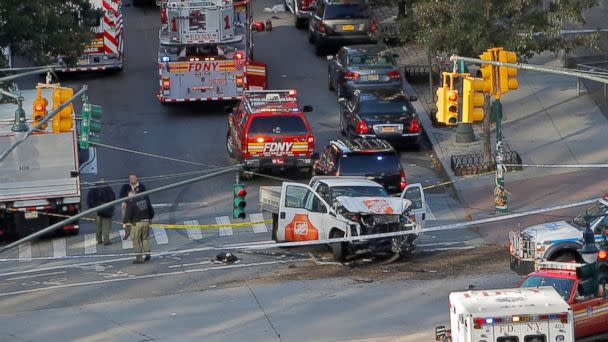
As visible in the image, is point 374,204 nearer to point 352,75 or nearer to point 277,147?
A: point 277,147

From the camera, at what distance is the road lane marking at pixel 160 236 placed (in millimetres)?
34625

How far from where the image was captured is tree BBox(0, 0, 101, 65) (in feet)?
123

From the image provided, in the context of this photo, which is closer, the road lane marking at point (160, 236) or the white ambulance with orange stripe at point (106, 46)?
the road lane marking at point (160, 236)

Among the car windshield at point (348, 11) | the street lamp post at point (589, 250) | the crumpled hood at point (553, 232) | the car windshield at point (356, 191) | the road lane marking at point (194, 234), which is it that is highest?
the car windshield at point (348, 11)

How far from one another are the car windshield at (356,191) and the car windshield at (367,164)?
123 inches

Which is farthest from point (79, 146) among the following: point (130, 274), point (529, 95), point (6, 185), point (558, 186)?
point (529, 95)

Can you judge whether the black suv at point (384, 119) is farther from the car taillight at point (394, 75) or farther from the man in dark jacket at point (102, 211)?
the man in dark jacket at point (102, 211)

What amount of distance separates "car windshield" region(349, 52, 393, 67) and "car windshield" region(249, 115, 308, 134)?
24.2 ft

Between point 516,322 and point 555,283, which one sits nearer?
point 516,322

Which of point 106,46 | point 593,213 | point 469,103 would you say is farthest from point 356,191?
point 106,46

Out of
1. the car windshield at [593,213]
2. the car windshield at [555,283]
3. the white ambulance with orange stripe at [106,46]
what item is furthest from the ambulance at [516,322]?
the white ambulance with orange stripe at [106,46]

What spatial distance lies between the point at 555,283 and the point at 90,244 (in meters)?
13.2

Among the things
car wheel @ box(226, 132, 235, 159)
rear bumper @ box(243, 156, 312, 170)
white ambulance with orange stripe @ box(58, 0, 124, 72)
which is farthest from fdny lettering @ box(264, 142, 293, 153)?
white ambulance with orange stripe @ box(58, 0, 124, 72)

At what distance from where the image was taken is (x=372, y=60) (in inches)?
1807
